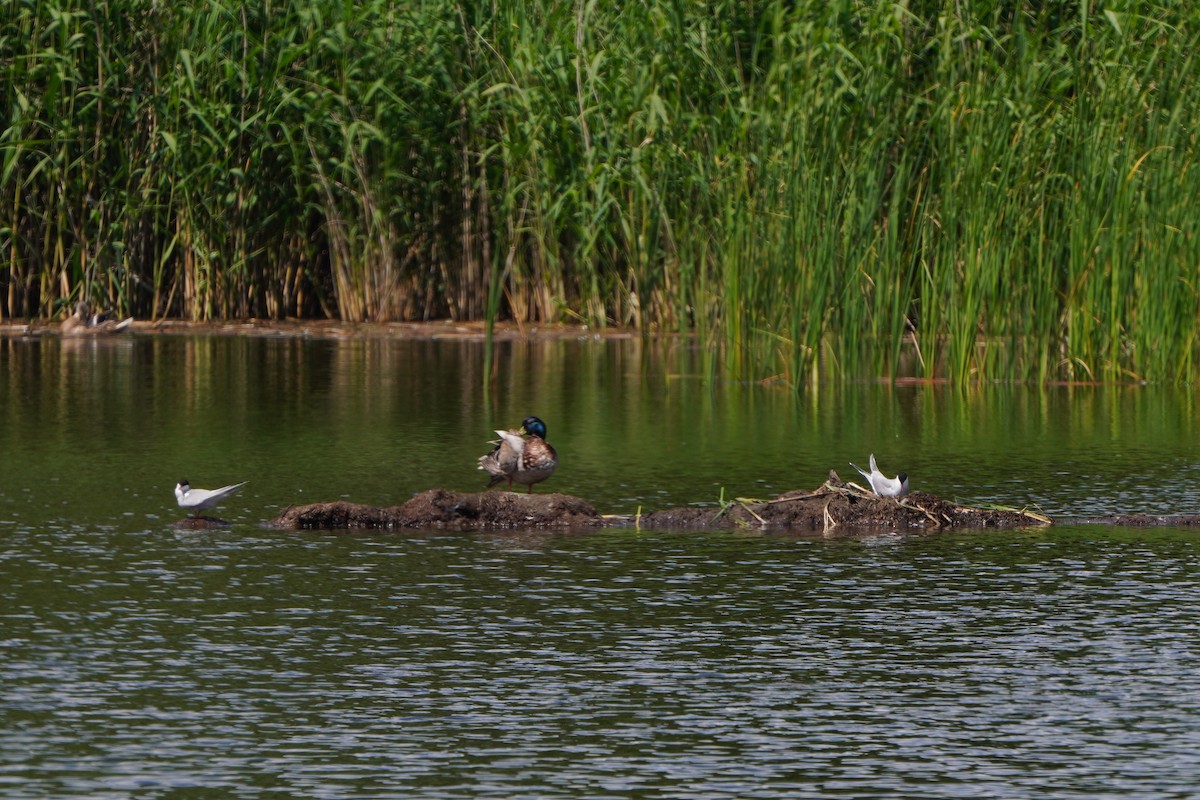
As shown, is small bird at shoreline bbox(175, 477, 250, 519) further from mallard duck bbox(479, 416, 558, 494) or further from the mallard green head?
the mallard green head

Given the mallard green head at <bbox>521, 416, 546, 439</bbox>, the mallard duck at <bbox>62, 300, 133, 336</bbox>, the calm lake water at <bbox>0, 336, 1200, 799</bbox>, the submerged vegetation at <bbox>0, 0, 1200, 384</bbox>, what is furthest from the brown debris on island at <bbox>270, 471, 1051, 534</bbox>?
the mallard duck at <bbox>62, 300, 133, 336</bbox>

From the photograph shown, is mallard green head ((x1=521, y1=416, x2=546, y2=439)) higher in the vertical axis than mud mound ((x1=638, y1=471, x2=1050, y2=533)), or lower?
higher

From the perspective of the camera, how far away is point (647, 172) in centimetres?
1583

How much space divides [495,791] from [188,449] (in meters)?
6.12

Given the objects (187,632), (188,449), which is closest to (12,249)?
(188,449)

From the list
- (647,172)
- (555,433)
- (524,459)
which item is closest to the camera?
(524,459)

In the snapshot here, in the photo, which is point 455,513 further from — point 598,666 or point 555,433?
point 555,433

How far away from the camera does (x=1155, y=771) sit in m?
4.57

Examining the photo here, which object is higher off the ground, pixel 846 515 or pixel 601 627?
pixel 846 515

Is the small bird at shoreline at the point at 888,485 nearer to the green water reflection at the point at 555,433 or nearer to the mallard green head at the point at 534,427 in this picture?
the green water reflection at the point at 555,433

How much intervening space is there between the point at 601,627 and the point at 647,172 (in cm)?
1005

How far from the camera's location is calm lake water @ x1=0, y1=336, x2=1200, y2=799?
4621mm

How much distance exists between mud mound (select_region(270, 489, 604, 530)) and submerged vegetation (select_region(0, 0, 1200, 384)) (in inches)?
171

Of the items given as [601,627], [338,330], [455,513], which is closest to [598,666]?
[601,627]
